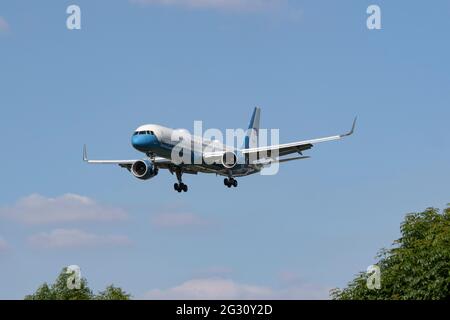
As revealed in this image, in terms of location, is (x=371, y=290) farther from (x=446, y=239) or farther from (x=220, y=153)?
(x=220, y=153)

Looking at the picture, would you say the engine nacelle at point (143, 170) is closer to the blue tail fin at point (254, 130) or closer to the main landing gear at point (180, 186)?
the main landing gear at point (180, 186)

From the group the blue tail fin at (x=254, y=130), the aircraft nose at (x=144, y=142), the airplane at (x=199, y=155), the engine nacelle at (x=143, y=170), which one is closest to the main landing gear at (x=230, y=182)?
the airplane at (x=199, y=155)

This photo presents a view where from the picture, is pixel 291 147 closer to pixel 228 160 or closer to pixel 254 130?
pixel 228 160

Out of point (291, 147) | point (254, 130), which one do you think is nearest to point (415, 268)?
point (291, 147)

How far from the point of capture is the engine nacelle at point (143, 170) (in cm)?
10100

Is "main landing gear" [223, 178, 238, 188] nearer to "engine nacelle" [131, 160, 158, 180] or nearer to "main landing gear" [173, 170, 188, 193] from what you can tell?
"main landing gear" [173, 170, 188, 193]

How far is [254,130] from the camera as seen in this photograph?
418 feet

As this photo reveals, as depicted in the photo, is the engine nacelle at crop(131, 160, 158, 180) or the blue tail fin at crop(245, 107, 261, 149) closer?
the engine nacelle at crop(131, 160, 158, 180)

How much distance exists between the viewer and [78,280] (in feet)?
325

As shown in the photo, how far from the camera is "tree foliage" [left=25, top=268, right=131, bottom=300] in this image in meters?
98.8

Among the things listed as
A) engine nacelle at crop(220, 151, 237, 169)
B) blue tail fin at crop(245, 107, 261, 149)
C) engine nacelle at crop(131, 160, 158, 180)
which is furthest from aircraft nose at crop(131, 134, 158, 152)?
blue tail fin at crop(245, 107, 261, 149)
